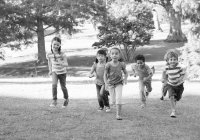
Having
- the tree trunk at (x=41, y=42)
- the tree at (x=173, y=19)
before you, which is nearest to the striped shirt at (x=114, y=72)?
the tree trunk at (x=41, y=42)

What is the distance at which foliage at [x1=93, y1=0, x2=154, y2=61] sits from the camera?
30125mm

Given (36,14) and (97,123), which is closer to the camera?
(97,123)

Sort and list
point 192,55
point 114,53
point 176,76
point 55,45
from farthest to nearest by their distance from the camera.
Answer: point 192,55 < point 55,45 < point 176,76 < point 114,53

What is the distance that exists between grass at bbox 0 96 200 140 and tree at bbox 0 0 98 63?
20250 mm

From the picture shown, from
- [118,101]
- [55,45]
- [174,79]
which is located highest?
[55,45]

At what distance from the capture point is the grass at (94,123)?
6.61 m

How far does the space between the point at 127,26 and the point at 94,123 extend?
2326cm

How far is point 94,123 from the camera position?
7633 mm

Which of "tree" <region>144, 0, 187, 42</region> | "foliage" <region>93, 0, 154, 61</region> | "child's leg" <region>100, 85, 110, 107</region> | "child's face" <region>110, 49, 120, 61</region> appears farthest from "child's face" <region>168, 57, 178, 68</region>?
"tree" <region>144, 0, 187, 42</region>

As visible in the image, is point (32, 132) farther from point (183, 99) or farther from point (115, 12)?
point (115, 12)

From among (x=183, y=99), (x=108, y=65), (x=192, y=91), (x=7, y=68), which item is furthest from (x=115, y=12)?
(x=108, y=65)

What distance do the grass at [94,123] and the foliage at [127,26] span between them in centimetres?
2051

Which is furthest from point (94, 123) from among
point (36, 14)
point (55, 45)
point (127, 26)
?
point (36, 14)

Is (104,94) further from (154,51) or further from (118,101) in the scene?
(154,51)
